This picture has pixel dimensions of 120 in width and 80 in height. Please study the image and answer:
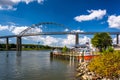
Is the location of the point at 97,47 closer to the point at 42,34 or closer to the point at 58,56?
the point at 58,56

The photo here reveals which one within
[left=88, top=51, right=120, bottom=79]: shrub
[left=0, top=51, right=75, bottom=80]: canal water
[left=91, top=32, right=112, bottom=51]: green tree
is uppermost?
[left=91, top=32, right=112, bottom=51]: green tree

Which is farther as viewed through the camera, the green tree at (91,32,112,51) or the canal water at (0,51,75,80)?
the green tree at (91,32,112,51)

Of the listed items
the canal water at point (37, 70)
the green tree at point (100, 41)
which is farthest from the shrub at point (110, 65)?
the green tree at point (100, 41)

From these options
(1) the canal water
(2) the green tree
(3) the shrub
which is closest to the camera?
(3) the shrub

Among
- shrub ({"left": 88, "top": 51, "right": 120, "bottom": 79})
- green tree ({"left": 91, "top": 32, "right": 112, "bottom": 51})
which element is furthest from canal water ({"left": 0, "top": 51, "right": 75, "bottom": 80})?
green tree ({"left": 91, "top": 32, "right": 112, "bottom": 51})

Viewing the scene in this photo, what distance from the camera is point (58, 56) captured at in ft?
281

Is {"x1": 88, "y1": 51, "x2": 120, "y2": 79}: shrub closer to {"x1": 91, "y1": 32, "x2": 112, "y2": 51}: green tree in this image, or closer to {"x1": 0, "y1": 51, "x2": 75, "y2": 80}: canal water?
{"x1": 0, "y1": 51, "x2": 75, "y2": 80}: canal water

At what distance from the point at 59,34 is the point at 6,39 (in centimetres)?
4207

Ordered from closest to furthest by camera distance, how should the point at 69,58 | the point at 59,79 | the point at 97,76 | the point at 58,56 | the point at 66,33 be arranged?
the point at 97,76, the point at 59,79, the point at 69,58, the point at 58,56, the point at 66,33

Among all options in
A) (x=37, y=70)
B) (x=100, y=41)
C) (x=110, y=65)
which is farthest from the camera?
(x=100, y=41)

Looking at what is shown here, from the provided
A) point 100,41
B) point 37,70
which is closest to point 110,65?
point 37,70

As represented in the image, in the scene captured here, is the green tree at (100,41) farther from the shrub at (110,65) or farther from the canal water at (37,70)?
the shrub at (110,65)

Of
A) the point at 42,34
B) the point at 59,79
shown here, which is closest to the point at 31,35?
the point at 42,34

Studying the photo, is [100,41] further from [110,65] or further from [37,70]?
[110,65]
